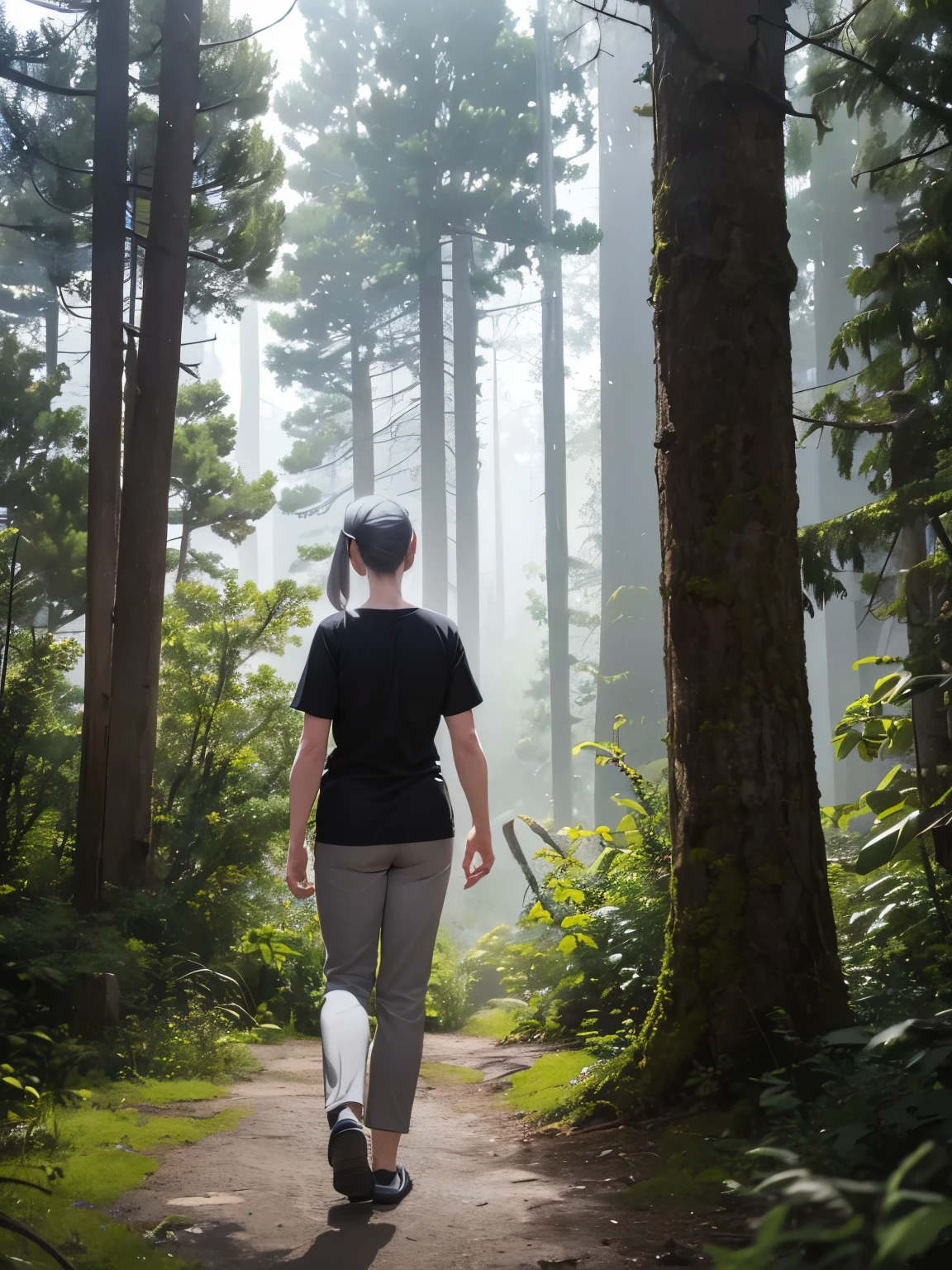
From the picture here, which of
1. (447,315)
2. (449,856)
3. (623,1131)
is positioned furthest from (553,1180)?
(447,315)

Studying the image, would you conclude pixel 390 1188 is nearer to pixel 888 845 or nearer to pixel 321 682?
pixel 321 682

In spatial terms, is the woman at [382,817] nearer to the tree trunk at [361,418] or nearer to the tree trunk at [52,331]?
the tree trunk at [52,331]

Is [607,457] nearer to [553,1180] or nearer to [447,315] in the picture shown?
[447,315]

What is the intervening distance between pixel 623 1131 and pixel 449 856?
3.81ft

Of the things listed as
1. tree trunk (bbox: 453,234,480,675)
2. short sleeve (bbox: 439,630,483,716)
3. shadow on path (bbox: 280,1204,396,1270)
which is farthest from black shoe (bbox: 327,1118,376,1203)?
tree trunk (bbox: 453,234,480,675)

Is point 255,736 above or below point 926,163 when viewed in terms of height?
below

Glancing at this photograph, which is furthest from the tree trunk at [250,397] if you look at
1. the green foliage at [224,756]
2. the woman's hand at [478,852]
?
the woman's hand at [478,852]

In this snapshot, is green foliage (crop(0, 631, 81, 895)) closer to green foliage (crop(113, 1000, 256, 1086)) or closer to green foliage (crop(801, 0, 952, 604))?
green foliage (crop(113, 1000, 256, 1086))

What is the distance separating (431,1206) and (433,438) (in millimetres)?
21712

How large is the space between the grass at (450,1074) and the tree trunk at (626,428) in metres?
16.3

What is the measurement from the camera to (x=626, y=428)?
24.8m

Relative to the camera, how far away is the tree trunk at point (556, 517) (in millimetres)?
22906

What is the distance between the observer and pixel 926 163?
6301 millimetres

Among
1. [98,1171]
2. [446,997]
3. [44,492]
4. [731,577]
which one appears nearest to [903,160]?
[731,577]
